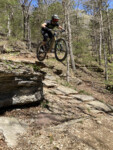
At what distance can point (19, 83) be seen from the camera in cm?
805

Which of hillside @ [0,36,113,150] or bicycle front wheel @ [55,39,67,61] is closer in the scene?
hillside @ [0,36,113,150]

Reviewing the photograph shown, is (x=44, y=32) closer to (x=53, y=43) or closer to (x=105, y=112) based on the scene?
(x=53, y=43)

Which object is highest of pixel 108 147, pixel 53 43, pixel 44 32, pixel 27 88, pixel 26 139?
pixel 44 32

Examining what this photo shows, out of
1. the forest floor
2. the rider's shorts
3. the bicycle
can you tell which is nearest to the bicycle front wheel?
the bicycle

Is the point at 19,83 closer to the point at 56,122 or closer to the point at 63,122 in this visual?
the point at 56,122

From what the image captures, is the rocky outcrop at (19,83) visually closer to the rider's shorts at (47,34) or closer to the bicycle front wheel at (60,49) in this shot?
the rider's shorts at (47,34)

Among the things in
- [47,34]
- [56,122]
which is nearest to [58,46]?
[47,34]

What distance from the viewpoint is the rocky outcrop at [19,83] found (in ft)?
24.0

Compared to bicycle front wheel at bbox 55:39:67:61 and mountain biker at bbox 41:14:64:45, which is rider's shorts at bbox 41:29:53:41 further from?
bicycle front wheel at bbox 55:39:67:61

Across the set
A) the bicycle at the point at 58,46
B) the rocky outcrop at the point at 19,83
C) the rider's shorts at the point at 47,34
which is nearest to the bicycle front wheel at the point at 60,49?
the bicycle at the point at 58,46

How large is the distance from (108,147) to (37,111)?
13.8ft

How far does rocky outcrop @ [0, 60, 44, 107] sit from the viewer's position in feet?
24.0

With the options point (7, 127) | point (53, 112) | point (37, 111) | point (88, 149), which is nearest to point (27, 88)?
point (37, 111)

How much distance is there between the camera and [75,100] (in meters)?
10.2
